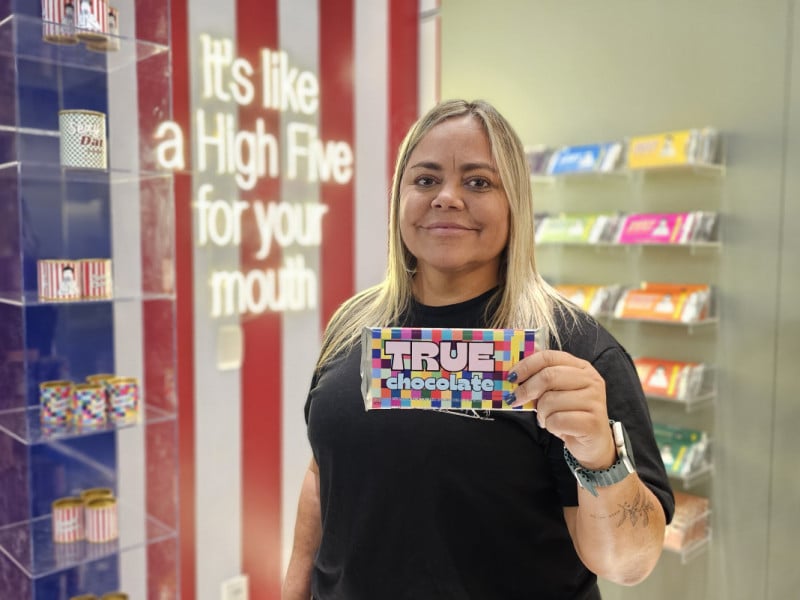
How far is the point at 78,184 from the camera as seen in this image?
2598 millimetres

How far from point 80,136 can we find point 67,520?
132cm

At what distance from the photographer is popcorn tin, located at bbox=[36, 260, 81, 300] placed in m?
2.38

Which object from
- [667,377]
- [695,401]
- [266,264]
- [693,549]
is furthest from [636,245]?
[266,264]

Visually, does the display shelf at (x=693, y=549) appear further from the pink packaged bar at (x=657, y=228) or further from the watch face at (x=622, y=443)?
the watch face at (x=622, y=443)

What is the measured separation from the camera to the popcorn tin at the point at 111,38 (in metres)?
2.45

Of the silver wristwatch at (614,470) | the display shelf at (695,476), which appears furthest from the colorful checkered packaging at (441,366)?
the display shelf at (695,476)

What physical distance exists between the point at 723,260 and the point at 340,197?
74.8 inches

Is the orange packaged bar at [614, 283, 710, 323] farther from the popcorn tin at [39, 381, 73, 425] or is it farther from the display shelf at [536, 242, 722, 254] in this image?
the popcorn tin at [39, 381, 73, 425]

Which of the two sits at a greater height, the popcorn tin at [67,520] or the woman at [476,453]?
the woman at [476,453]

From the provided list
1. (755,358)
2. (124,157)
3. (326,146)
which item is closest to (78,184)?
(124,157)

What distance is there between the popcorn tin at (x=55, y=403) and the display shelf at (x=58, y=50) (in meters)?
1.10

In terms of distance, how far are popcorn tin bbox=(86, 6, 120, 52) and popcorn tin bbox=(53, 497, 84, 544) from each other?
161cm

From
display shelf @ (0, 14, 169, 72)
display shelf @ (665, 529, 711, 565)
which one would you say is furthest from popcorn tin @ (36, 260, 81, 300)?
display shelf @ (665, 529, 711, 565)

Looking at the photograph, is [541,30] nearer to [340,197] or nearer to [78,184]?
[340,197]
